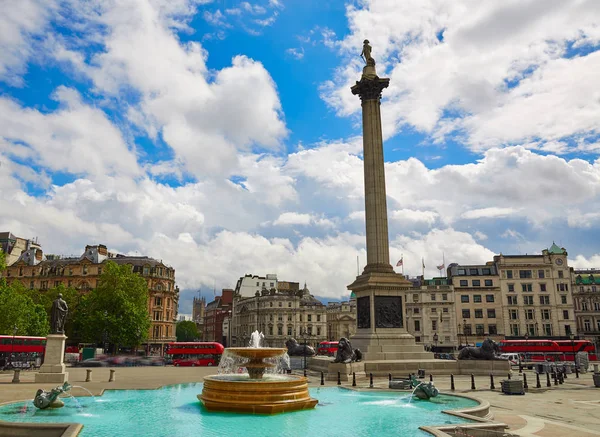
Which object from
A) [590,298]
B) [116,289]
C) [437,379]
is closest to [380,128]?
[437,379]

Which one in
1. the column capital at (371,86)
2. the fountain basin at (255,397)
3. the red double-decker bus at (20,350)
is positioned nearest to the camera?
the fountain basin at (255,397)

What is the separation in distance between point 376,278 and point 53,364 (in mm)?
21749

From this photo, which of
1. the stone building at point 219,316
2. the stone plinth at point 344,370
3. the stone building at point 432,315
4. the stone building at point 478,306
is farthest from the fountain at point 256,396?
the stone building at point 219,316

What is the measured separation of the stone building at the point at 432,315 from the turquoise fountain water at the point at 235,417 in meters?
66.7

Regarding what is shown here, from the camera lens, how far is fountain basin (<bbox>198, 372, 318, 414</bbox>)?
1537cm

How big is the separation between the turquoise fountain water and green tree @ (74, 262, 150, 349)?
43.0 meters

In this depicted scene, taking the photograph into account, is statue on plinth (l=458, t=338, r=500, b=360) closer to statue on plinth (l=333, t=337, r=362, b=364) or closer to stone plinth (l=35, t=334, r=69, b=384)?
statue on plinth (l=333, t=337, r=362, b=364)

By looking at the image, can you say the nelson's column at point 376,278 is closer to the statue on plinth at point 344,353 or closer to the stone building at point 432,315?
the statue on plinth at point 344,353

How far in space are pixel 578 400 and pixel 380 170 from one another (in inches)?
951

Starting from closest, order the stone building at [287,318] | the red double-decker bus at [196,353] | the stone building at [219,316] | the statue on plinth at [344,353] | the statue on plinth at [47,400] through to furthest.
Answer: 1. the statue on plinth at [47,400]
2. the statue on plinth at [344,353]
3. the red double-decker bus at [196,353]
4. the stone building at [287,318]
5. the stone building at [219,316]

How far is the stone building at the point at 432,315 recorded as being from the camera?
82625 millimetres

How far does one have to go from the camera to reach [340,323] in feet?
390

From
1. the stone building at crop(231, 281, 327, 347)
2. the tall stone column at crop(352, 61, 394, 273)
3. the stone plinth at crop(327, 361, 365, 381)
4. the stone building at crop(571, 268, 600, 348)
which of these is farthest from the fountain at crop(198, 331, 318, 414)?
the stone building at crop(231, 281, 327, 347)

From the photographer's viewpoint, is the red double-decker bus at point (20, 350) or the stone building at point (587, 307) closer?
the red double-decker bus at point (20, 350)
